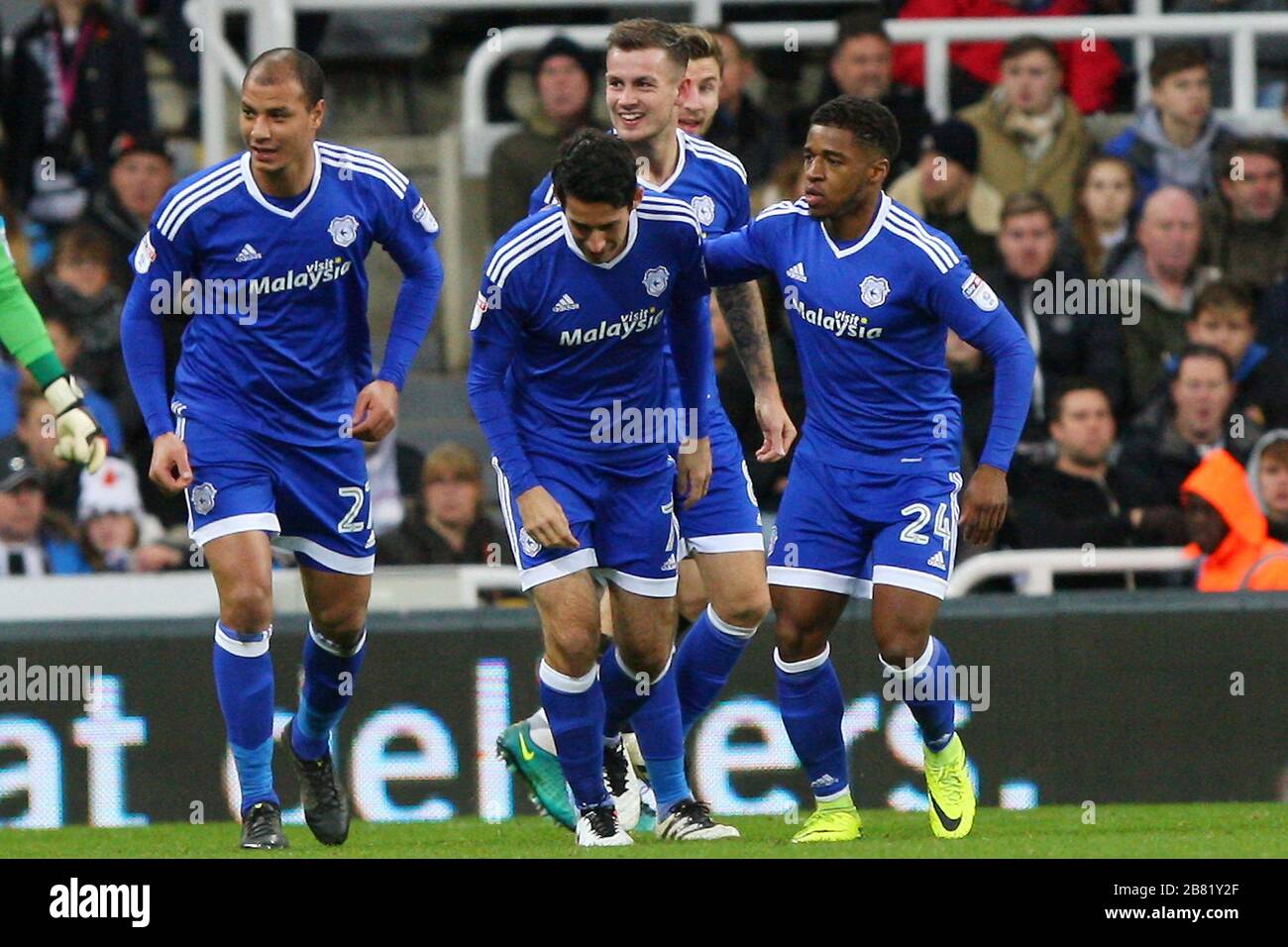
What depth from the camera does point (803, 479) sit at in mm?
8109

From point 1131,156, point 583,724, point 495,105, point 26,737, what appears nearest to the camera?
point 583,724

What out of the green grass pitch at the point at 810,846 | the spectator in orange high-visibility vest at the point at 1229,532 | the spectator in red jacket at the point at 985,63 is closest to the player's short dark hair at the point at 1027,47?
the spectator in red jacket at the point at 985,63

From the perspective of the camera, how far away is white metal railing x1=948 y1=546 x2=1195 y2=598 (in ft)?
34.1

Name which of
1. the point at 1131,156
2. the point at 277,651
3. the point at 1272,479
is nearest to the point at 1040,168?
the point at 1131,156

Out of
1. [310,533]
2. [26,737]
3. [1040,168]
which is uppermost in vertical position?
[1040,168]

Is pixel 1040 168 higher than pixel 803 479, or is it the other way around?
pixel 1040 168

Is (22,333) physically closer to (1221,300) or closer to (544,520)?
(544,520)

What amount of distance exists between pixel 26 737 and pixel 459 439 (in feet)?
10.1

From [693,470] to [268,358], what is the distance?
1362 mm

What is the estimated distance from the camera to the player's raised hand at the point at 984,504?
7676 millimetres

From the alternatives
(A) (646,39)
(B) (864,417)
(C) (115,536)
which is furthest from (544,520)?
(C) (115,536)

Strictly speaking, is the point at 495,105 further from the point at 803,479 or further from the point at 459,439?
the point at 803,479

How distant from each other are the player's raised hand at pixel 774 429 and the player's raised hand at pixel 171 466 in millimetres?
1762

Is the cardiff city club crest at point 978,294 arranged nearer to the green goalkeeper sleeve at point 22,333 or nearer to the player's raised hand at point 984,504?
the player's raised hand at point 984,504
